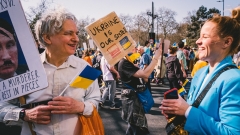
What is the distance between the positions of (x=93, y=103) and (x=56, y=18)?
29.4 inches

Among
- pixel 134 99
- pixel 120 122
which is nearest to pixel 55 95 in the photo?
pixel 134 99

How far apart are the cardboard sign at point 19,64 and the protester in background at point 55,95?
0.69ft

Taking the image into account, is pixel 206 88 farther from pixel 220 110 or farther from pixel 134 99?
pixel 134 99

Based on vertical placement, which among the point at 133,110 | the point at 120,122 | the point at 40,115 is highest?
the point at 40,115

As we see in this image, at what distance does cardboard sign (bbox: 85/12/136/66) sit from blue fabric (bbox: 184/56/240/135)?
1.43 m

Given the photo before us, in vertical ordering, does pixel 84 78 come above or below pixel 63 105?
above

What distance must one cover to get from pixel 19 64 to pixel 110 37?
1.39m

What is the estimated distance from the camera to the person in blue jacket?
132cm

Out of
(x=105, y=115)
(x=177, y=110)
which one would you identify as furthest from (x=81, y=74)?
(x=105, y=115)

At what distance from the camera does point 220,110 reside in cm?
137

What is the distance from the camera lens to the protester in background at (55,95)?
5.26ft

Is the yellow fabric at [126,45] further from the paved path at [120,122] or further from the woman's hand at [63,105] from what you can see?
the paved path at [120,122]

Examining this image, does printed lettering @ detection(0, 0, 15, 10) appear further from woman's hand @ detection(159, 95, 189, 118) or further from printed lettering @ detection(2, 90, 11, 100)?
woman's hand @ detection(159, 95, 189, 118)

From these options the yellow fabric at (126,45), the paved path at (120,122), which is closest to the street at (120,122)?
the paved path at (120,122)
